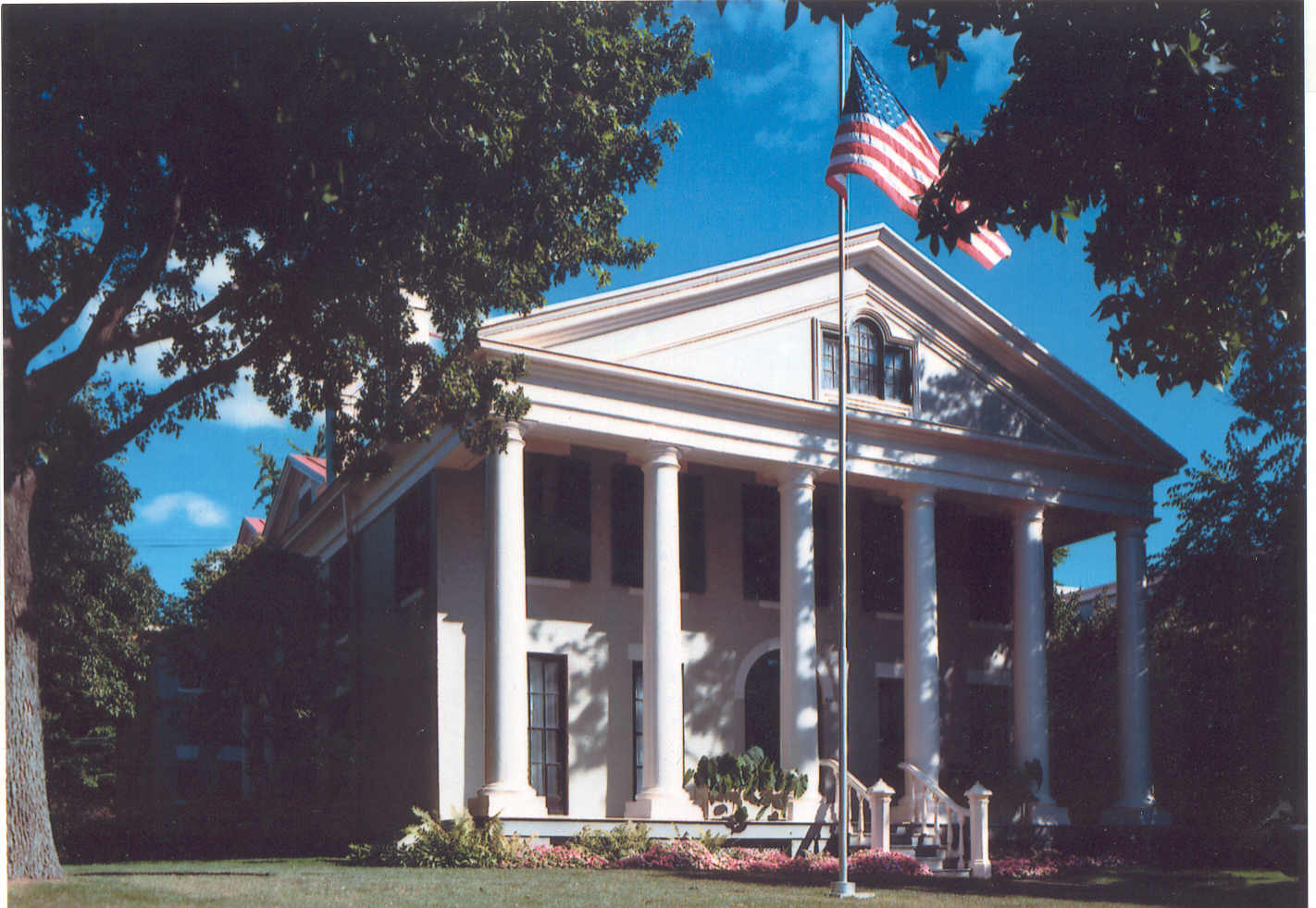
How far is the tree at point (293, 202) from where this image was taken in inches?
480

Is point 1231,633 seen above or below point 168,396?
below

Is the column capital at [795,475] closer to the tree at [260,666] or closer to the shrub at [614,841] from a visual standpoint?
the shrub at [614,841]

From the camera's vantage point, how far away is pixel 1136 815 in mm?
23031

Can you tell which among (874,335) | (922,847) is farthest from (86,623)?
(874,335)

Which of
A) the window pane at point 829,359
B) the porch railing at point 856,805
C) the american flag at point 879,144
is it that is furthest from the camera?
the window pane at point 829,359

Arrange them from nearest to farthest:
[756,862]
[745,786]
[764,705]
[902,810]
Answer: [756,862], [745,786], [902,810], [764,705]

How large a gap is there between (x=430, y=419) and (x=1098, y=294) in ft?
25.1

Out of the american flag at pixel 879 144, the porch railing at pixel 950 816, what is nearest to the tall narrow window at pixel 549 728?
the porch railing at pixel 950 816

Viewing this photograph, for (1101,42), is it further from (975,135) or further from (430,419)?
(430,419)

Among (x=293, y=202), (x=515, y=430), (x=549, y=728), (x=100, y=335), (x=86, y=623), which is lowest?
(x=549, y=728)

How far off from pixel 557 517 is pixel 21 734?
10.2 m

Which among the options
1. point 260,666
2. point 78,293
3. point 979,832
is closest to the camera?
point 78,293

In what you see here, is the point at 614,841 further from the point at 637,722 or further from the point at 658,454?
the point at 658,454

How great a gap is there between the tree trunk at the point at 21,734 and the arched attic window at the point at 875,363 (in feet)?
43.7
